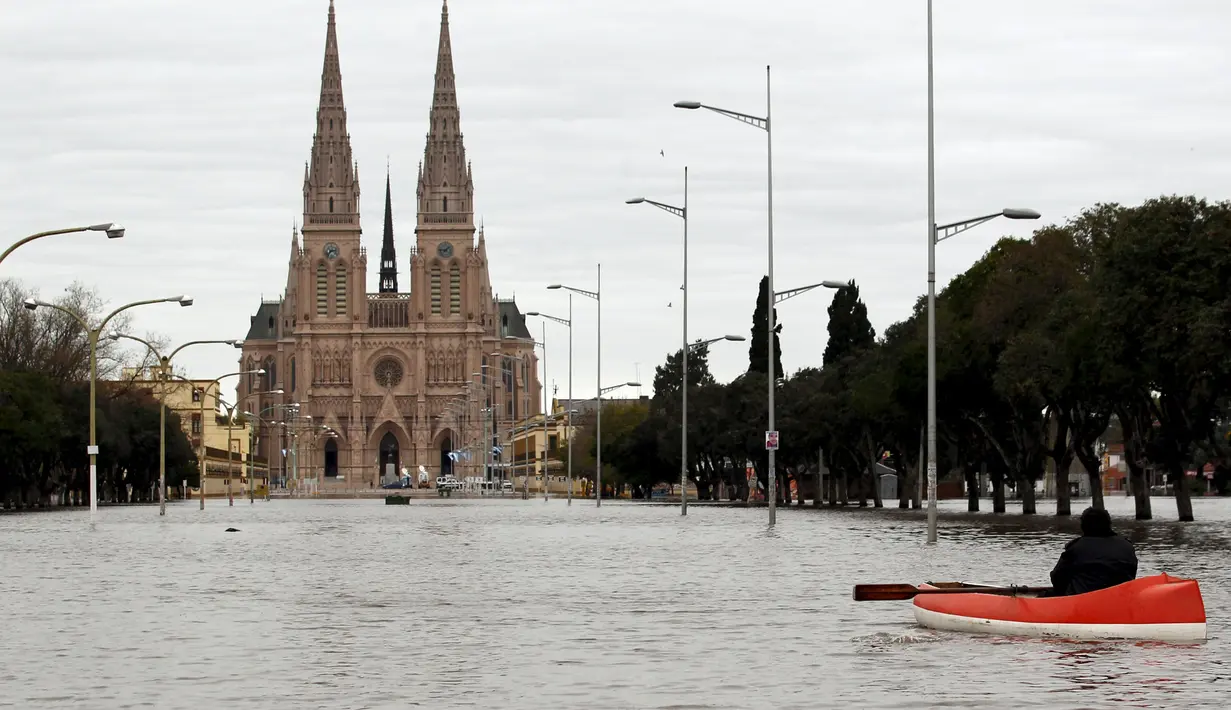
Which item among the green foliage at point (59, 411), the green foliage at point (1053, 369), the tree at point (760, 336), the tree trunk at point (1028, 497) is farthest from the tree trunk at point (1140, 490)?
the tree at point (760, 336)

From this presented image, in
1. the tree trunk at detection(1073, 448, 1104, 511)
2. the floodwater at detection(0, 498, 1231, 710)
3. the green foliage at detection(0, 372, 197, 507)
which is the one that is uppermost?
the green foliage at detection(0, 372, 197, 507)

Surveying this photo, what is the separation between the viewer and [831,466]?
10325 cm

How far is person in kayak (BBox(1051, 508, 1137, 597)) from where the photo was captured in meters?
18.5

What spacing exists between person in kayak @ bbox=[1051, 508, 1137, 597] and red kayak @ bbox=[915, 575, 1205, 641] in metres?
0.24

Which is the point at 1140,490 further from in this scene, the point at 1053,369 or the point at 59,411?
the point at 59,411

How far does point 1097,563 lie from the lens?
60.7ft

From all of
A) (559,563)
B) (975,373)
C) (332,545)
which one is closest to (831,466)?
(975,373)

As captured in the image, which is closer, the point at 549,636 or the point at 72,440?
the point at 549,636

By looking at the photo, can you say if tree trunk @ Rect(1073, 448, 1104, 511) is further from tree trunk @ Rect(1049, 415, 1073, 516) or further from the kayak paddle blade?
→ the kayak paddle blade

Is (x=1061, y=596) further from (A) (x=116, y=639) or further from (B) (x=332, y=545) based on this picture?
(B) (x=332, y=545)

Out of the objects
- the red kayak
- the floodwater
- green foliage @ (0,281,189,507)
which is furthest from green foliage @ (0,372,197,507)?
the red kayak

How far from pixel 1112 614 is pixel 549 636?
505 cm

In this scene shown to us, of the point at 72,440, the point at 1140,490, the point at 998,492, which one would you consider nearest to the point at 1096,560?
the point at 1140,490

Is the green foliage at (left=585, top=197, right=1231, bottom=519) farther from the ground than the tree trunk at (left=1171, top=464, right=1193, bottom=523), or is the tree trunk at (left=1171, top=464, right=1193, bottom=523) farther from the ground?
the green foliage at (left=585, top=197, right=1231, bottom=519)
